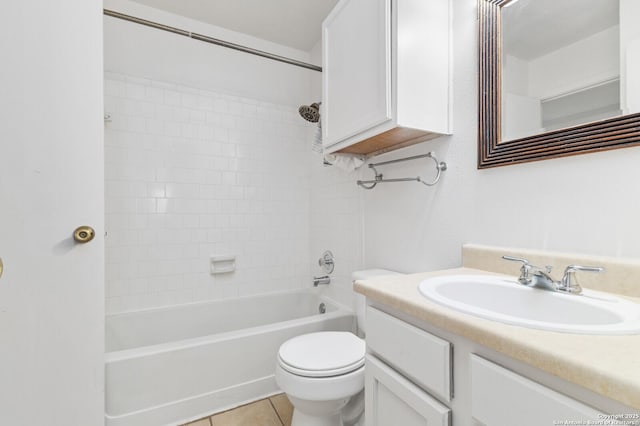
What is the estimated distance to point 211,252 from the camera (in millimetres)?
2260

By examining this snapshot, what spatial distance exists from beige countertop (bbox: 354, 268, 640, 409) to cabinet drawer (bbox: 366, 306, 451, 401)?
6 centimetres

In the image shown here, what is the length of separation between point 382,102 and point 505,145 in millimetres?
487

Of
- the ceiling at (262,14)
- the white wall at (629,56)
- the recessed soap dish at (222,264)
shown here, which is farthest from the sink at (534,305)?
the ceiling at (262,14)

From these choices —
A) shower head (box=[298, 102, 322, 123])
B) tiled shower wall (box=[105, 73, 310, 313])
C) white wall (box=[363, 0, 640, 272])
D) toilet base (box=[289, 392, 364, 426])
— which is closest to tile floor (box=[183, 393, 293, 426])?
toilet base (box=[289, 392, 364, 426])

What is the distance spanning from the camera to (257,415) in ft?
5.15

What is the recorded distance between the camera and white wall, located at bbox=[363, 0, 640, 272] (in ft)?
Answer: 2.62

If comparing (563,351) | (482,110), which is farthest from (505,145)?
(563,351)

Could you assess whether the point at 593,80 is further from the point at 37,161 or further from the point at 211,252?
the point at 211,252

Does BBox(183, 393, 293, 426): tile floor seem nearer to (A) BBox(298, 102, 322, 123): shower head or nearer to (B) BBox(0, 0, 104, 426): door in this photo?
(B) BBox(0, 0, 104, 426): door

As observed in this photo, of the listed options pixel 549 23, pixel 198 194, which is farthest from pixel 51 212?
pixel 549 23

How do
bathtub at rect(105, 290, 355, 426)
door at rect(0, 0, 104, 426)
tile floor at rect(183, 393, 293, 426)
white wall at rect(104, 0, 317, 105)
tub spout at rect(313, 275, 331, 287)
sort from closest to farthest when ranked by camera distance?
1. door at rect(0, 0, 104, 426)
2. bathtub at rect(105, 290, 355, 426)
3. tile floor at rect(183, 393, 293, 426)
4. white wall at rect(104, 0, 317, 105)
5. tub spout at rect(313, 275, 331, 287)

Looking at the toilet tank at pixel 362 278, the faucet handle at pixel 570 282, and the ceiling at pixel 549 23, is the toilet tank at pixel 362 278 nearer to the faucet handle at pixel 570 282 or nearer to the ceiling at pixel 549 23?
the faucet handle at pixel 570 282

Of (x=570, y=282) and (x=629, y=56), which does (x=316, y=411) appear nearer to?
(x=570, y=282)

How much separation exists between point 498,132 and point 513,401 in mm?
910
